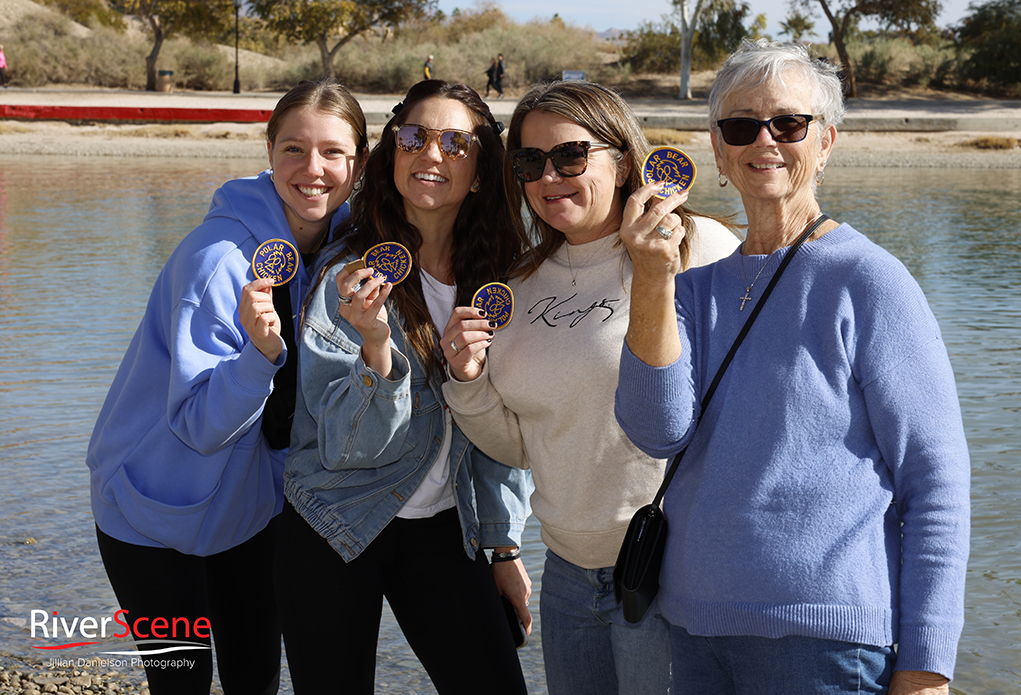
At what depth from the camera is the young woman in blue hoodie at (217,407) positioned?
267 centimetres

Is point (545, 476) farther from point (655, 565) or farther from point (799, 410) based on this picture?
point (799, 410)

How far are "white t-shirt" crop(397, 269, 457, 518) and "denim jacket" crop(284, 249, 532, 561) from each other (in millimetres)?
28

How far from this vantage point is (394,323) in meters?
2.85

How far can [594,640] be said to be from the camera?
2564 mm

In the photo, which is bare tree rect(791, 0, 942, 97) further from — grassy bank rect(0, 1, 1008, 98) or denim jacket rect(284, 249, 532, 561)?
denim jacket rect(284, 249, 532, 561)

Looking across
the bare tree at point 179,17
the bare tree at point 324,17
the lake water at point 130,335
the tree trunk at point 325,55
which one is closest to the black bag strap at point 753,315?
the lake water at point 130,335

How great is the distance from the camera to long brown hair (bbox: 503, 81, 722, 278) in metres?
2.69

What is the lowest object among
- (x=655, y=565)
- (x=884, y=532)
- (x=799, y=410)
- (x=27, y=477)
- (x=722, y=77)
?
(x=27, y=477)

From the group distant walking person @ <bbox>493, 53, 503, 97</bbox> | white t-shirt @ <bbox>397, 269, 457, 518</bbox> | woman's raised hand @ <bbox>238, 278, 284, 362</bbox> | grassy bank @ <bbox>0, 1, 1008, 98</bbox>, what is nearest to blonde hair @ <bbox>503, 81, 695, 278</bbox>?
white t-shirt @ <bbox>397, 269, 457, 518</bbox>

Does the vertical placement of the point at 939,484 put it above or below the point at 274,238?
below

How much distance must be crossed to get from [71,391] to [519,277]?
627 centimetres

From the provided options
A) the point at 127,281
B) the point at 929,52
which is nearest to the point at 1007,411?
the point at 127,281

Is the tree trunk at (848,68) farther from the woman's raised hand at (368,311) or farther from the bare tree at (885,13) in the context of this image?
the woman's raised hand at (368,311)

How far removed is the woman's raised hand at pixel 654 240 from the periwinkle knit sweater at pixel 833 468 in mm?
201
